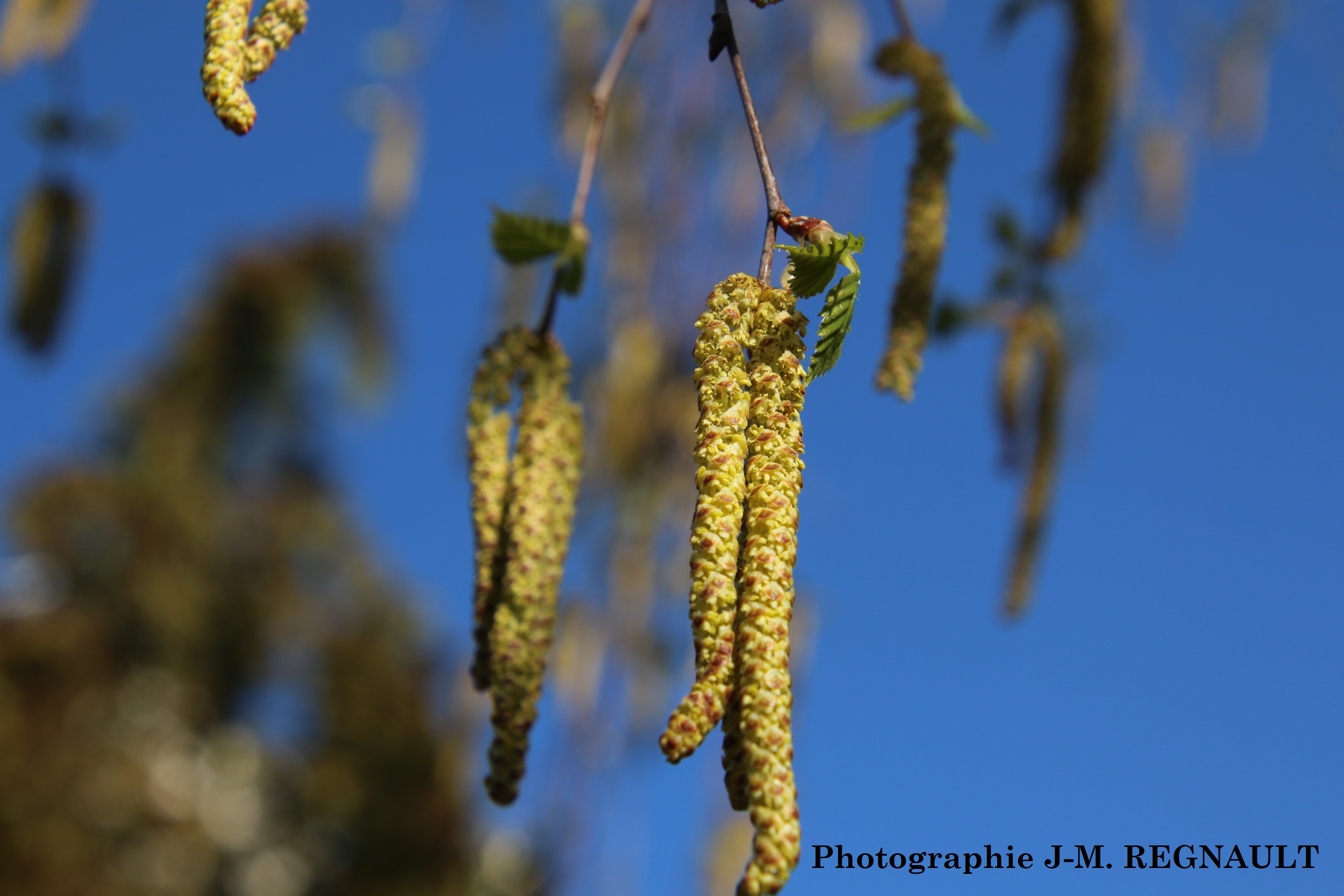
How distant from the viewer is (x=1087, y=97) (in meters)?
1.19

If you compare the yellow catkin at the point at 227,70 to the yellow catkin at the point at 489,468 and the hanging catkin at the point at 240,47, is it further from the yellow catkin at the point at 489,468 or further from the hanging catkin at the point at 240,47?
the yellow catkin at the point at 489,468

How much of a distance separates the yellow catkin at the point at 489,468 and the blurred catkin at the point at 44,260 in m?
0.98

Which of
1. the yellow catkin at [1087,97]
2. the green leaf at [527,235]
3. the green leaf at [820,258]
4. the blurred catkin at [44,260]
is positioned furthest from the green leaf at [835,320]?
the blurred catkin at [44,260]

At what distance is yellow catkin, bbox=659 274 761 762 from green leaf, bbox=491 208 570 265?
7.3 inches

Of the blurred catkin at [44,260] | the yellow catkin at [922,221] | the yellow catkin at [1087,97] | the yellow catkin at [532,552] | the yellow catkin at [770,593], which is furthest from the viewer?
the blurred catkin at [44,260]

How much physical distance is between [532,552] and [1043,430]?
772 millimetres

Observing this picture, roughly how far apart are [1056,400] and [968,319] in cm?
15

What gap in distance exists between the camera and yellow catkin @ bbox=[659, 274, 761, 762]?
533 mm

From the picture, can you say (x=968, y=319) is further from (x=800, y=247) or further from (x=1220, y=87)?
(x=1220, y=87)

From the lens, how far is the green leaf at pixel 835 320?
0.57 m

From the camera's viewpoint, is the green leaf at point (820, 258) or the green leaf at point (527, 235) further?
the green leaf at point (527, 235)

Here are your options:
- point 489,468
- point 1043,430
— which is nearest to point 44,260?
point 489,468

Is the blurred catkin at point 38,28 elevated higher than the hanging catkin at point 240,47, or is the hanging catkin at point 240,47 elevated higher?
the blurred catkin at point 38,28

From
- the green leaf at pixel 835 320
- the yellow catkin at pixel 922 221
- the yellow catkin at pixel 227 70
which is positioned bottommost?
the green leaf at pixel 835 320
